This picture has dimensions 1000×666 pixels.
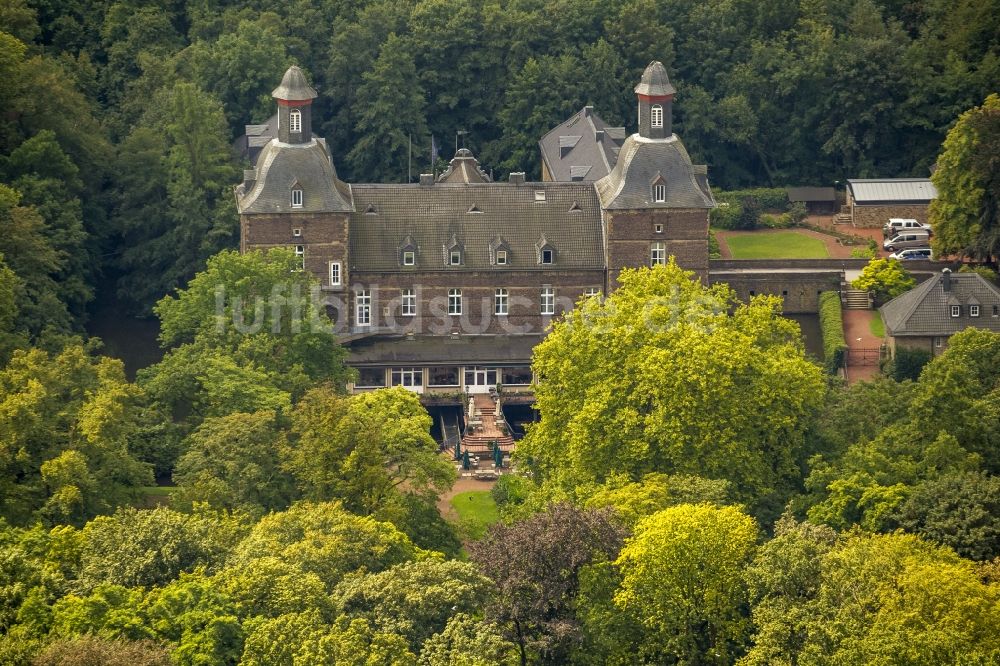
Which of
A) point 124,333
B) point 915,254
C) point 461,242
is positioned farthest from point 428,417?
point 915,254

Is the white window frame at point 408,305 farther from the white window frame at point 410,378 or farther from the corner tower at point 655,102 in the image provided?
the corner tower at point 655,102

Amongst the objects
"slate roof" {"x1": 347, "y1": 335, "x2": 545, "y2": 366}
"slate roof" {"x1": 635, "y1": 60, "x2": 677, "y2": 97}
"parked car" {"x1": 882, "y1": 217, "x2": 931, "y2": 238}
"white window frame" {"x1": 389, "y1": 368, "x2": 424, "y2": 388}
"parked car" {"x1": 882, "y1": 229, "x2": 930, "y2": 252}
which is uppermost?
"slate roof" {"x1": 635, "y1": 60, "x2": 677, "y2": 97}

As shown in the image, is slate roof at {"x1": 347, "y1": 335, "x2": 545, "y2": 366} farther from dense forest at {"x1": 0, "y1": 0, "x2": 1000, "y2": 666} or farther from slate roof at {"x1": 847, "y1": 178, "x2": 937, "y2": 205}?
slate roof at {"x1": 847, "y1": 178, "x2": 937, "y2": 205}

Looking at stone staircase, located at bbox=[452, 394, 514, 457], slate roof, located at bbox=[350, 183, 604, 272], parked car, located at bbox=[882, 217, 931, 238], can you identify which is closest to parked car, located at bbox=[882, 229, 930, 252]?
parked car, located at bbox=[882, 217, 931, 238]

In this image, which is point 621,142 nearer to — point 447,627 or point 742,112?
point 742,112

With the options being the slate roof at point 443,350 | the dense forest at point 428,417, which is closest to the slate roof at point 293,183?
the dense forest at point 428,417

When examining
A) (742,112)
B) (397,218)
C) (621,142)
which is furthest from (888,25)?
(397,218)
